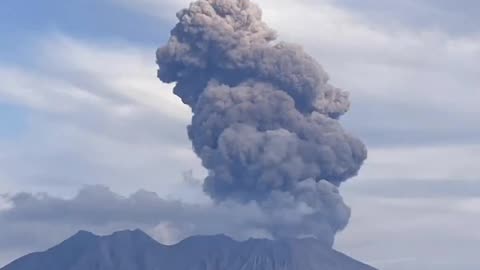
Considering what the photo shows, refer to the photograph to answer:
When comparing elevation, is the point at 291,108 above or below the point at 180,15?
below

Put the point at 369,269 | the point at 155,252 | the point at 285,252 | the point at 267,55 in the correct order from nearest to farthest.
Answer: the point at 267,55 < the point at 285,252 < the point at 369,269 < the point at 155,252

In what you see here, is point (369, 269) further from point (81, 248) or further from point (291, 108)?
point (291, 108)

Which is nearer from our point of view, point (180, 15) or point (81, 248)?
point (180, 15)

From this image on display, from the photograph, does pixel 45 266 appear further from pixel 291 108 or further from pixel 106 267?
pixel 291 108

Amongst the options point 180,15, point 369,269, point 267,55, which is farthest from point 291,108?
point 369,269

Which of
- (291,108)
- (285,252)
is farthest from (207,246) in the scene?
(291,108)

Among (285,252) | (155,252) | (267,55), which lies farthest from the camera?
(155,252)
